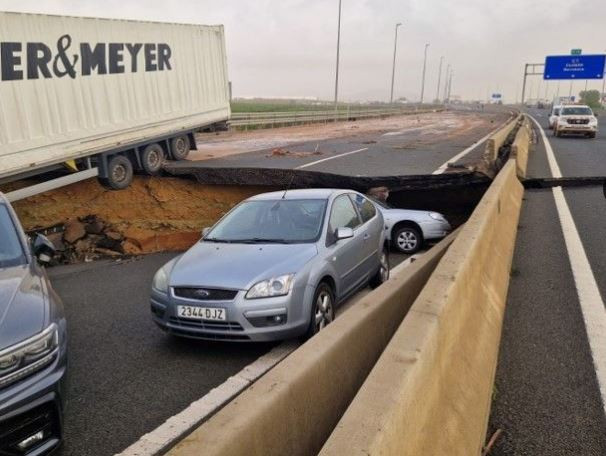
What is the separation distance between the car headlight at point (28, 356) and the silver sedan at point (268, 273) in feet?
5.56

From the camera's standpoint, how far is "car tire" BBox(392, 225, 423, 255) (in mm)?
9859

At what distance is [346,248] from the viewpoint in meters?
6.30

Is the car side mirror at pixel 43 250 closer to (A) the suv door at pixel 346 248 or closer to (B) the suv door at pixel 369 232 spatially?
(A) the suv door at pixel 346 248

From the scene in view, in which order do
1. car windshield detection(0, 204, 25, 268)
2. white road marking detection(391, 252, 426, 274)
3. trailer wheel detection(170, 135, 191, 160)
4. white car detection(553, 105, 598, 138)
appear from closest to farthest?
car windshield detection(0, 204, 25, 268), white road marking detection(391, 252, 426, 274), trailer wheel detection(170, 135, 191, 160), white car detection(553, 105, 598, 138)

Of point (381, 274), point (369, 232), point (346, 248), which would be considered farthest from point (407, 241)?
point (346, 248)

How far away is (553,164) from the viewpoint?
18.1 metres

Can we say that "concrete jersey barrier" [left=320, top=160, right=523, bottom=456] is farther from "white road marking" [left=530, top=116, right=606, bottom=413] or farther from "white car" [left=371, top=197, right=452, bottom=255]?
"white car" [left=371, top=197, right=452, bottom=255]

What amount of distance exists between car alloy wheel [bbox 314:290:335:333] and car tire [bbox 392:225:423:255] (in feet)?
14.5

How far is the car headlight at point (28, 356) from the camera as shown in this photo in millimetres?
3236

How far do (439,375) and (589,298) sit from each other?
3764 mm

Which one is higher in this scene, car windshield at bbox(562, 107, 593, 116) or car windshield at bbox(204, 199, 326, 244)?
car windshield at bbox(204, 199, 326, 244)

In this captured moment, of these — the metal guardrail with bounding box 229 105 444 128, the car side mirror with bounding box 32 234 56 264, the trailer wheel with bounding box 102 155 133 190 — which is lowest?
the metal guardrail with bounding box 229 105 444 128

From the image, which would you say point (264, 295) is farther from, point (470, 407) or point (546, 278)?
point (546, 278)

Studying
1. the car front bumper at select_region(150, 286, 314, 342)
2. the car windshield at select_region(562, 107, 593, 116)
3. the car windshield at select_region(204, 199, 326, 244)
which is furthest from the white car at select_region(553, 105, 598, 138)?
the car front bumper at select_region(150, 286, 314, 342)
